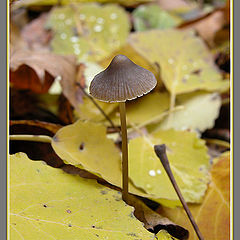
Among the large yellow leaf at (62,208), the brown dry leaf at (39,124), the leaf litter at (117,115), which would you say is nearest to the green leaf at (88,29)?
the leaf litter at (117,115)

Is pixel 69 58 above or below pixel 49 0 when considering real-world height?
below

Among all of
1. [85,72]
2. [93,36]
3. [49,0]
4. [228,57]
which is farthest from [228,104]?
[49,0]

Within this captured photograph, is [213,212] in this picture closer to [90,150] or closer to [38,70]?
[90,150]

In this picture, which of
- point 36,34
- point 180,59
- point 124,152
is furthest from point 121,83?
point 36,34

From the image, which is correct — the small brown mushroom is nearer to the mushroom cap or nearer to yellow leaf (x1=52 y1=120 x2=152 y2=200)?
the mushroom cap

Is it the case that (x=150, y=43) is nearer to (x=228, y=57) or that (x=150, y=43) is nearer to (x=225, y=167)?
(x=228, y=57)

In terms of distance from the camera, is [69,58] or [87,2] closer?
[69,58]
